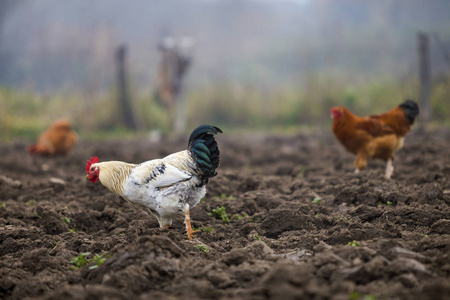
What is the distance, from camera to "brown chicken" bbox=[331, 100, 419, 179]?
6.93m

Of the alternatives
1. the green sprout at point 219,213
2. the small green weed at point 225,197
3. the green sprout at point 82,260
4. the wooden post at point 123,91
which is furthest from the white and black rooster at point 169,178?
the wooden post at point 123,91

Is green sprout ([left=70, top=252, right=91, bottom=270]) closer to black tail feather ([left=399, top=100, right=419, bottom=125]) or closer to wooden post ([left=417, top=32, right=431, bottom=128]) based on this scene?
black tail feather ([left=399, top=100, right=419, bottom=125])

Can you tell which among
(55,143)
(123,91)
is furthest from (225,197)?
(123,91)

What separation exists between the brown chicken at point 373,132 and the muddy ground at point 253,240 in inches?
14.0

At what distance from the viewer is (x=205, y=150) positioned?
182 inches

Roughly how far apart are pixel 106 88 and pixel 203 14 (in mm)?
13518

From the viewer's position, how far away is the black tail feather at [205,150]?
4.61 m

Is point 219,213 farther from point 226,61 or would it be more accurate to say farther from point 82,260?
point 226,61

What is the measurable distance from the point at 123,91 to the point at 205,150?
570 inches

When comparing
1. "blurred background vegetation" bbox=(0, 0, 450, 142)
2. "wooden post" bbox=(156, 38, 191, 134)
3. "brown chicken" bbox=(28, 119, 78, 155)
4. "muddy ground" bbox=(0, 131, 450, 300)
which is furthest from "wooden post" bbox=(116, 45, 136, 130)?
"muddy ground" bbox=(0, 131, 450, 300)

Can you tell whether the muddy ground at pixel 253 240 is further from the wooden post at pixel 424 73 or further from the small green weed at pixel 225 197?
the wooden post at pixel 424 73

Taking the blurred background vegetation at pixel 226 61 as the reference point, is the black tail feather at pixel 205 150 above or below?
below

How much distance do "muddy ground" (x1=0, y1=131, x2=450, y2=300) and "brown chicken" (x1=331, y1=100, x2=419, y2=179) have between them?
14.0 inches

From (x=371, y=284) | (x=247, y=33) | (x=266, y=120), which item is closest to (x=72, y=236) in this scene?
(x=371, y=284)
